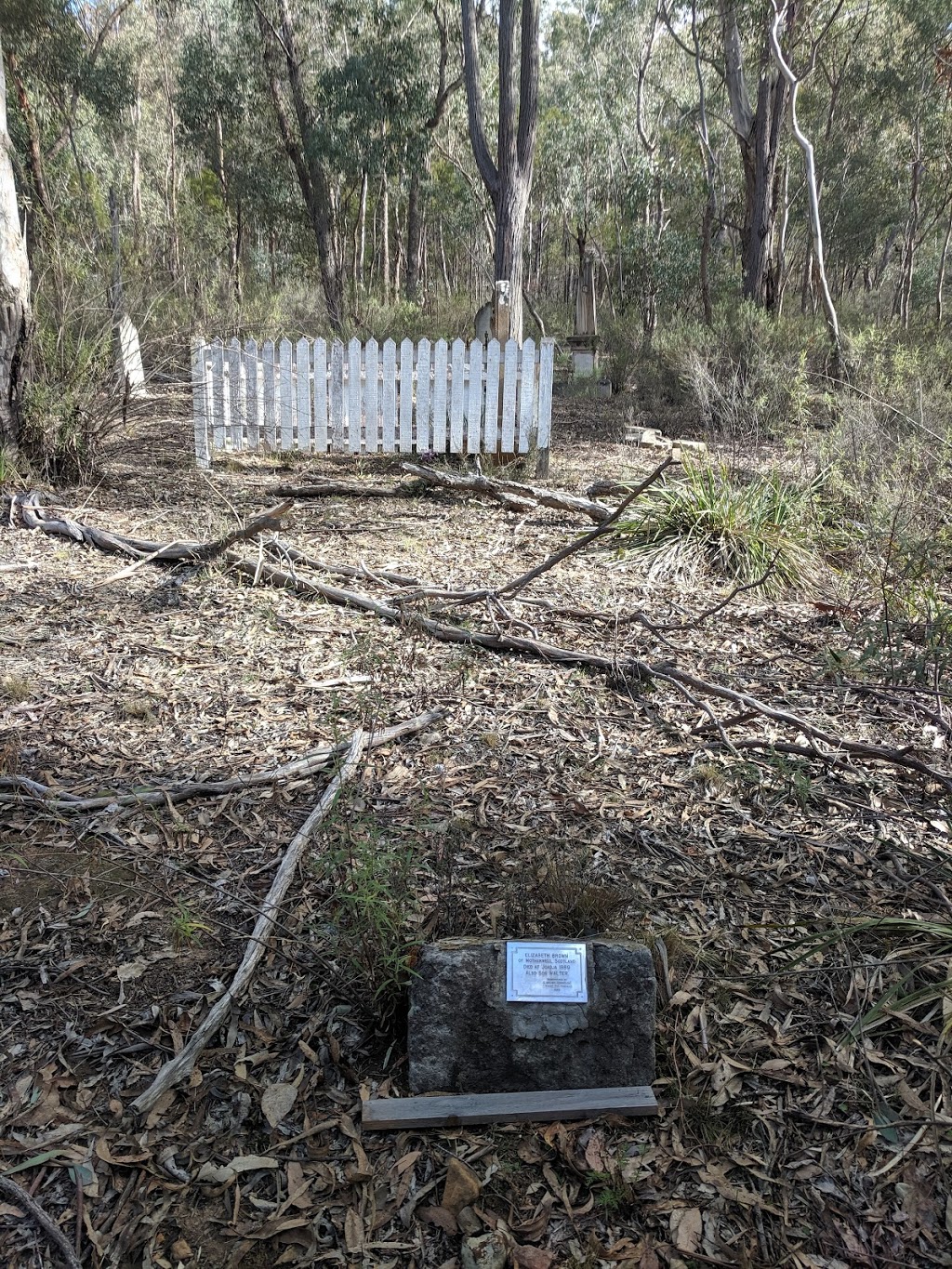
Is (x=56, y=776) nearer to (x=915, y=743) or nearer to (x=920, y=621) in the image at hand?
(x=915, y=743)

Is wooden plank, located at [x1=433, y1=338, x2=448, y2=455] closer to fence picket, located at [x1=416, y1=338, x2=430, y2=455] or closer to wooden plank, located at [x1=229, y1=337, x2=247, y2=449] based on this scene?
fence picket, located at [x1=416, y1=338, x2=430, y2=455]

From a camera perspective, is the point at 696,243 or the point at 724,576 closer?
the point at 724,576

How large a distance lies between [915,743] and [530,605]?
2026 millimetres

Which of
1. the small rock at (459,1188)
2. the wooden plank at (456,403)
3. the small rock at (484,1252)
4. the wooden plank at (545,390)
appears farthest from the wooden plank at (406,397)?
the small rock at (484,1252)

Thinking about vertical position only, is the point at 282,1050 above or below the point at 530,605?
below

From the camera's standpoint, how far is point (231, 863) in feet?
8.77

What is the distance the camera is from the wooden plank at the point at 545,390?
26.1ft

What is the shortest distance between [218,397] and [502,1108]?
758cm

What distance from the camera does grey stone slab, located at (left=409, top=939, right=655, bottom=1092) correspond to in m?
1.98

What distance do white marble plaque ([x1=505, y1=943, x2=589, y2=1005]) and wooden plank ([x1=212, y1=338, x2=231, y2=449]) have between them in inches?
286

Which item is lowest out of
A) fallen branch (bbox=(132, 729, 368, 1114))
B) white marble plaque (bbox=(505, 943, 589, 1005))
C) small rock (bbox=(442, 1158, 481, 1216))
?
small rock (bbox=(442, 1158, 481, 1216))

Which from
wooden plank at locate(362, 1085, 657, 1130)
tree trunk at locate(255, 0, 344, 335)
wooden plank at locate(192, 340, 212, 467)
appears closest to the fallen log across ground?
wooden plank at locate(362, 1085, 657, 1130)

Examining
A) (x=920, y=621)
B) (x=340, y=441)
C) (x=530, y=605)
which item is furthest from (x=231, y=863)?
(x=340, y=441)

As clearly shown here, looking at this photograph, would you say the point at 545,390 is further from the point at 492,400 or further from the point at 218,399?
the point at 218,399
